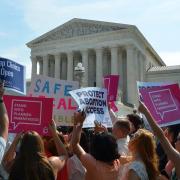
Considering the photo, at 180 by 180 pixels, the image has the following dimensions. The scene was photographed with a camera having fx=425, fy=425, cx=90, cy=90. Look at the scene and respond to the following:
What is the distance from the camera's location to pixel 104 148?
175 inches

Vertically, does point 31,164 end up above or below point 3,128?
below

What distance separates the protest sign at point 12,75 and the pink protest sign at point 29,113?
0.73 m

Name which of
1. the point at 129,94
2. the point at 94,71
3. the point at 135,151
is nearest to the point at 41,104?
the point at 135,151

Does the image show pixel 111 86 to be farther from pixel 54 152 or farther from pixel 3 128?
pixel 3 128

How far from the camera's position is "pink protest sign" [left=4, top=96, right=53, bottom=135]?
19.5 ft

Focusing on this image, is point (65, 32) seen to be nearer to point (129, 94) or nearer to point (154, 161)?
point (129, 94)

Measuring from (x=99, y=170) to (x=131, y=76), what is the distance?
166ft

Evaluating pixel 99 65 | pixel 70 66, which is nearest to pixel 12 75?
pixel 99 65

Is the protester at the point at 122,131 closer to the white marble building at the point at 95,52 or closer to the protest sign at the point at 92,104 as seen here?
the protest sign at the point at 92,104

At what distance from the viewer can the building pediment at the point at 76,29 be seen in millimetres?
56812

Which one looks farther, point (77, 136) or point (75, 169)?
point (75, 169)

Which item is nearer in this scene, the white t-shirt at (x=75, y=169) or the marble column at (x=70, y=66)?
the white t-shirt at (x=75, y=169)

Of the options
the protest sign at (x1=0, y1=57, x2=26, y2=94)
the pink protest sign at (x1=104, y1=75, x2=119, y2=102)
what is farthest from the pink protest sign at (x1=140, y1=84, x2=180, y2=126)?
the pink protest sign at (x1=104, y1=75, x2=119, y2=102)

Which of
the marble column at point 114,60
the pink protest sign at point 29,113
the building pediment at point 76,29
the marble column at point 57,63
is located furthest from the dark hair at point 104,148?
the marble column at point 57,63
